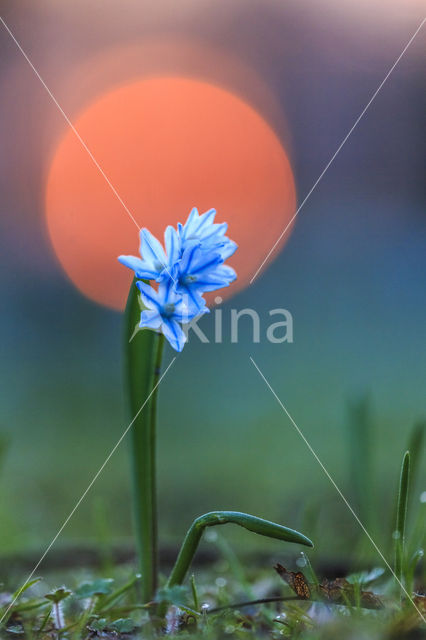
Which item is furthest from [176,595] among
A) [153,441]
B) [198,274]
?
[198,274]

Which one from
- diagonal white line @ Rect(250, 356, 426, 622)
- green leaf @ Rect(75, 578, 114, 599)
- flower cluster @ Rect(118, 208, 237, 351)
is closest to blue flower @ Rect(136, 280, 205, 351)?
flower cluster @ Rect(118, 208, 237, 351)

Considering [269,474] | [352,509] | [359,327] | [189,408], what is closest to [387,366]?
[359,327]

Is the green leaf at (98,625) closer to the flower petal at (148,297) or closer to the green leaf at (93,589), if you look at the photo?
the green leaf at (93,589)

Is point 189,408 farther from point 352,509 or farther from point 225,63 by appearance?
point 225,63

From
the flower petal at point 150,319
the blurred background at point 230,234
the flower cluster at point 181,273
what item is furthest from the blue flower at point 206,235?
the blurred background at point 230,234

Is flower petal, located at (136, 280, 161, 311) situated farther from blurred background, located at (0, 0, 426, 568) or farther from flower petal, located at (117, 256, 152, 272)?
blurred background, located at (0, 0, 426, 568)
